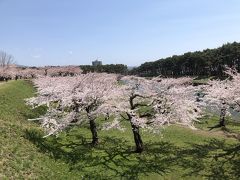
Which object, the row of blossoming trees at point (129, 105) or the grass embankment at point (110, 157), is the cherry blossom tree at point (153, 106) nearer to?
the row of blossoming trees at point (129, 105)

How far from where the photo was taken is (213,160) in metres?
32.2

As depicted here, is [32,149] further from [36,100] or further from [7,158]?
[36,100]

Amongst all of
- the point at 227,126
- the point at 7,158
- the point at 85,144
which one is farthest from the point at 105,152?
the point at 227,126

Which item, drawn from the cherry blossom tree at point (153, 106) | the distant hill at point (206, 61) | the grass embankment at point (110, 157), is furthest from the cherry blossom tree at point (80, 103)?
the distant hill at point (206, 61)

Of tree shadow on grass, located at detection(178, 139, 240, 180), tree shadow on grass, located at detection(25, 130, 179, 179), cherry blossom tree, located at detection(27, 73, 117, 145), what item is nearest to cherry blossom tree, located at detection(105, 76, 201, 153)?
cherry blossom tree, located at detection(27, 73, 117, 145)

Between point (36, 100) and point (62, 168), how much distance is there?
15.0 meters

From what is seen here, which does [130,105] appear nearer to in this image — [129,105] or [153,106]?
[129,105]

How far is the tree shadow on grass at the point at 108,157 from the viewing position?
28803mm

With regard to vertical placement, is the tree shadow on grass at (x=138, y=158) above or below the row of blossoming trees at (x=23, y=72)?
below

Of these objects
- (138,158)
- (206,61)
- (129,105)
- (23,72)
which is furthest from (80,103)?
(23,72)

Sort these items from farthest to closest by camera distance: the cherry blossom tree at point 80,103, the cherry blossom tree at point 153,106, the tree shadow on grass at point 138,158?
the cherry blossom tree at point 80,103 < the cherry blossom tree at point 153,106 < the tree shadow on grass at point 138,158

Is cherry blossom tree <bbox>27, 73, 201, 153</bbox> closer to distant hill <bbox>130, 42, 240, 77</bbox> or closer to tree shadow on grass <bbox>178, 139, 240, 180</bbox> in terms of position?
tree shadow on grass <bbox>178, 139, 240, 180</bbox>

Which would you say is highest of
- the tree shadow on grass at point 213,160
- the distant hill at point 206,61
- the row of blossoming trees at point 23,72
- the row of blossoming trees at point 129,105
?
the distant hill at point 206,61

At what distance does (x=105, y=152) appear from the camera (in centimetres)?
3344
